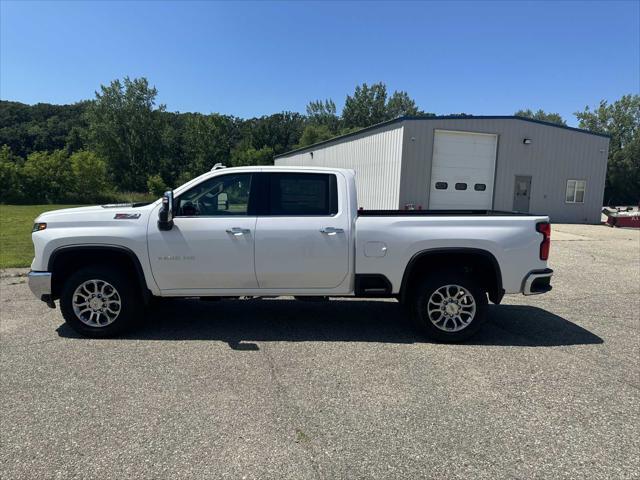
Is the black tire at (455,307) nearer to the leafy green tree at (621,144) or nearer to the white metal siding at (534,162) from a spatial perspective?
the white metal siding at (534,162)

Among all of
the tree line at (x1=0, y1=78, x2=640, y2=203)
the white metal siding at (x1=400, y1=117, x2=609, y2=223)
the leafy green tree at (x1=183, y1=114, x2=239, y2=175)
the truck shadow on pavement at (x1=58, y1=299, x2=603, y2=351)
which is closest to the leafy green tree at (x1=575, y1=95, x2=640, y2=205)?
the tree line at (x1=0, y1=78, x2=640, y2=203)

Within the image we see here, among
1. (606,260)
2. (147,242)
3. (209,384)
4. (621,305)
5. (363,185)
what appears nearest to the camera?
(209,384)

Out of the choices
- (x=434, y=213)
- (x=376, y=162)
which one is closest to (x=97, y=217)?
(x=434, y=213)

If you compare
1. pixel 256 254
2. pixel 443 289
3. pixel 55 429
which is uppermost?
pixel 256 254

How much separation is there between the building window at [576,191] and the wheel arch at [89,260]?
78.2 ft

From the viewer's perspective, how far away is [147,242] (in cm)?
492

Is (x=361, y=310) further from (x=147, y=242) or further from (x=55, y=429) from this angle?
(x=55, y=429)

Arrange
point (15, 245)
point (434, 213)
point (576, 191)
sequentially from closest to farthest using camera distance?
point (434, 213)
point (15, 245)
point (576, 191)

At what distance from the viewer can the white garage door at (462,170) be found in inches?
795

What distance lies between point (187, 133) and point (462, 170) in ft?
216

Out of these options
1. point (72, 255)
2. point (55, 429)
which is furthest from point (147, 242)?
point (55, 429)

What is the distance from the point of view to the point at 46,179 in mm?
34562

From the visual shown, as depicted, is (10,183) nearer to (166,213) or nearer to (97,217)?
(97,217)

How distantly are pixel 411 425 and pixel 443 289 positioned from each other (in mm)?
2079
